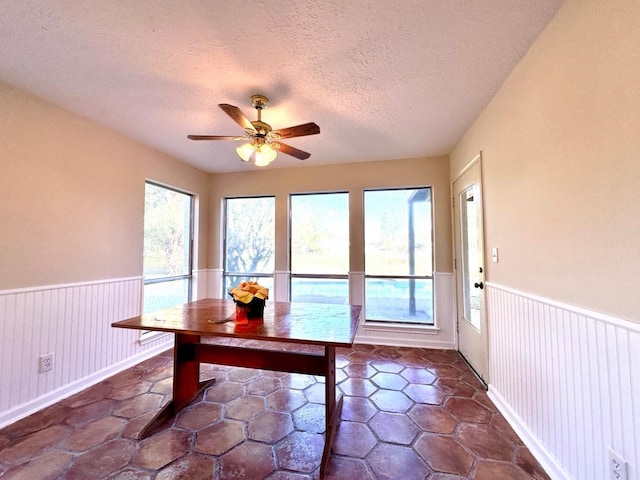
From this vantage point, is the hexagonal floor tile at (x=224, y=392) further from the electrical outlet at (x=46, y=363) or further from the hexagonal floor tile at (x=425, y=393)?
the hexagonal floor tile at (x=425, y=393)

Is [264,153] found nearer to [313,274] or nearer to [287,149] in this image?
[287,149]

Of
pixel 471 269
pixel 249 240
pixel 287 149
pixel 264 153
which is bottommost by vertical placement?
pixel 471 269

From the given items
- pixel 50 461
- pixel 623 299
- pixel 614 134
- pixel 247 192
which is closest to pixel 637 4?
pixel 614 134

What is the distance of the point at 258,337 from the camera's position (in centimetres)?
150

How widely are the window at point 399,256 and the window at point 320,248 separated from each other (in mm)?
341

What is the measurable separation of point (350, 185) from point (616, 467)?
10.8 ft

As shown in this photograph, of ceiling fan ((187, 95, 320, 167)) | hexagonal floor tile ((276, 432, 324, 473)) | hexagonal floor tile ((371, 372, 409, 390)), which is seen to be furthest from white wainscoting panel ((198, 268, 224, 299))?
hexagonal floor tile ((276, 432, 324, 473))

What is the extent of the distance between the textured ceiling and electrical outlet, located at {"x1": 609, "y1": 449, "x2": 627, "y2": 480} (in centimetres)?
213

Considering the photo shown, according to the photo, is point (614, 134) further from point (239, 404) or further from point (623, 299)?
point (239, 404)

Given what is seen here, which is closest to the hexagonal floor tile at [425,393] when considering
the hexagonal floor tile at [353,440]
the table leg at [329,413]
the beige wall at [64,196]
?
the hexagonal floor tile at [353,440]

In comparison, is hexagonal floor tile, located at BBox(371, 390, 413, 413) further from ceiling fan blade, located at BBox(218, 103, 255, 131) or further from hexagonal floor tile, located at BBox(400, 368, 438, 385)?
ceiling fan blade, located at BBox(218, 103, 255, 131)

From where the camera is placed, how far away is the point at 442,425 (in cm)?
194

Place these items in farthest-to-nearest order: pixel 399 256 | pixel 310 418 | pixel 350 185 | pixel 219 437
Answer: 1. pixel 350 185
2. pixel 399 256
3. pixel 310 418
4. pixel 219 437

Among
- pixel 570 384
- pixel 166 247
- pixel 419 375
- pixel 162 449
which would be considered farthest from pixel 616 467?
pixel 166 247
